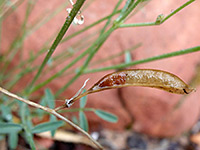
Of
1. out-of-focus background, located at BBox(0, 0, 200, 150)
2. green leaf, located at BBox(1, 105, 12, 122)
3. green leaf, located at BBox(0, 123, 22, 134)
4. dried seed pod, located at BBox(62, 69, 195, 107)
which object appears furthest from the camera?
out-of-focus background, located at BBox(0, 0, 200, 150)

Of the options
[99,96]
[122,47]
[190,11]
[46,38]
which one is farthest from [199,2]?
[46,38]

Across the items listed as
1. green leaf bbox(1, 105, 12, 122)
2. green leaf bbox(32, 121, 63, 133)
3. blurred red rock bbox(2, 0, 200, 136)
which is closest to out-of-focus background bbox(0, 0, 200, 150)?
blurred red rock bbox(2, 0, 200, 136)

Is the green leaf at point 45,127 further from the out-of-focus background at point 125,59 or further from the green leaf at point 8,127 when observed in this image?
the out-of-focus background at point 125,59

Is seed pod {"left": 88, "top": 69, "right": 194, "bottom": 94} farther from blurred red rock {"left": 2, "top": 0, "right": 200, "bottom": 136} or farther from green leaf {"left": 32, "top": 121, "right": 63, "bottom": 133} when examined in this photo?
blurred red rock {"left": 2, "top": 0, "right": 200, "bottom": 136}

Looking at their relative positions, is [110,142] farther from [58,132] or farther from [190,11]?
[190,11]

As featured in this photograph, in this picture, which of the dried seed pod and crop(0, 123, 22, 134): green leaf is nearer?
the dried seed pod

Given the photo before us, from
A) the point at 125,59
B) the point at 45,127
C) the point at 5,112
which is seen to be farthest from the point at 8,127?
the point at 125,59

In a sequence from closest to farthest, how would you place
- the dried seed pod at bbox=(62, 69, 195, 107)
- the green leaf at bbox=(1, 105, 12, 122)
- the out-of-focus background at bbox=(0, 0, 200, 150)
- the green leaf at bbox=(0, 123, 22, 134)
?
the dried seed pod at bbox=(62, 69, 195, 107), the green leaf at bbox=(0, 123, 22, 134), the green leaf at bbox=(1, 105, 12, 122), the out-of-focus background at bbox=(0, 0, 200, 150)

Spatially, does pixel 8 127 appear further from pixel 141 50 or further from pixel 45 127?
pixel 141 50
